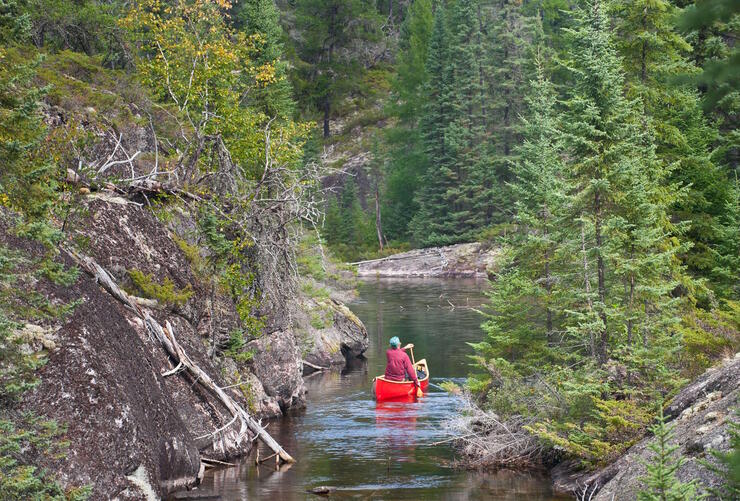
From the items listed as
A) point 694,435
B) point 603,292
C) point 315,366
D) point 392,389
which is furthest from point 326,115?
point 694,435

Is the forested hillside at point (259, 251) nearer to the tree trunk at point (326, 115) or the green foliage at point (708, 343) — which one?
the green foliage at point (708, 343)

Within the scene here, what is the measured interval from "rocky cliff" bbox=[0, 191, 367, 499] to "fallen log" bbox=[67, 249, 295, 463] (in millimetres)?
147

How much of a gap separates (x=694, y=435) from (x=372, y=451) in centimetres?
888

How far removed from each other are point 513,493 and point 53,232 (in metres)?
9.55

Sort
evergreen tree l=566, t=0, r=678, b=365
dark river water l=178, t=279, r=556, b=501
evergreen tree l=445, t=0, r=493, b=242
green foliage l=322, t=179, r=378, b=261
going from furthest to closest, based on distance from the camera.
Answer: green foliage l=322, t=179, r=378, b=261 → evergreen tree l=445, t=0, r=493, b=242 → evergreen tree l=566, t=0, r=678, b=365 → dark river water l=178, t=279, r=556, b=501

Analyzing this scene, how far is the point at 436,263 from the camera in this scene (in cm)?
6456

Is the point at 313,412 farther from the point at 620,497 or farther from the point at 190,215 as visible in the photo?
the point at 620,497

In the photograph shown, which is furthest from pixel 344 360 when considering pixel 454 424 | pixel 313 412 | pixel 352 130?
pixel 352 130

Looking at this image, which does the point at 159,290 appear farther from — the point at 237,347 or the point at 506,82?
the point at 506,82

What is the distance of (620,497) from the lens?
1159cm

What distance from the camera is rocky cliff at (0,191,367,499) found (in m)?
11.8

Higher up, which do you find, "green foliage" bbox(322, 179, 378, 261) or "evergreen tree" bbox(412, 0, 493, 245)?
"evergreen tree" bbox(412, 0, 493, 245)

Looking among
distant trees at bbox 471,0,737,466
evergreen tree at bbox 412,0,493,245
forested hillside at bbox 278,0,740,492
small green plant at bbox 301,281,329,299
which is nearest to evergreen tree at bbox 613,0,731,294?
forested hillside at bbox 278,0,740,492

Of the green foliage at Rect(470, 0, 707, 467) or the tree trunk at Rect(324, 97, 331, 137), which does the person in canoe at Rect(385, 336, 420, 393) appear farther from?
the tree trunk at Rect(324, 97, 331, 137)
